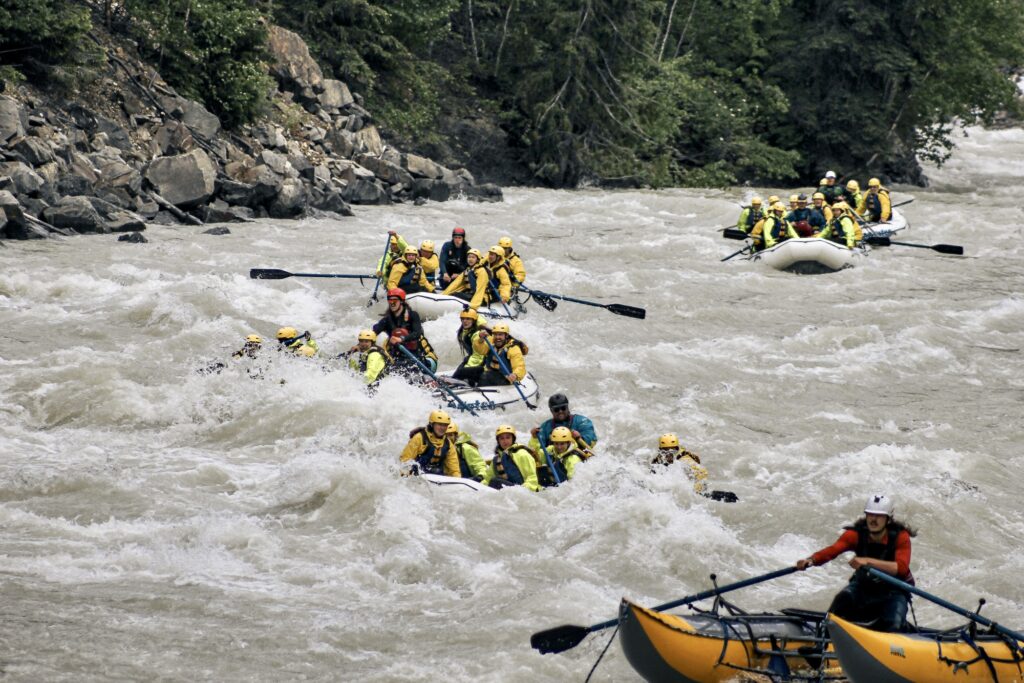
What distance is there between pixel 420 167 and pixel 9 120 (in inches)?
371

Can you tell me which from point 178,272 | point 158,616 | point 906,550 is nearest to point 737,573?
point 906,550

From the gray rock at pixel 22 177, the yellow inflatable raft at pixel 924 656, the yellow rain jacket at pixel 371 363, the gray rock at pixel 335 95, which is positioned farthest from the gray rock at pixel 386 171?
the yellow inflatable raft at pixel 924 656

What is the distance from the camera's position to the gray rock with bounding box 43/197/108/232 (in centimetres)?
1941

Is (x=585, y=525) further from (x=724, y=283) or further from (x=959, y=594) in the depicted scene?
(x=724, y=283)

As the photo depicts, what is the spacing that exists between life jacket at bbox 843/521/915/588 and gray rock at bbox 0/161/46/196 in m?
15.4

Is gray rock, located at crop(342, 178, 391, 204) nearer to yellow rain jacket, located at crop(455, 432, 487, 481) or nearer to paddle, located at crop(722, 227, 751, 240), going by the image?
paddle, located at crop(722, 227, 751, 240)

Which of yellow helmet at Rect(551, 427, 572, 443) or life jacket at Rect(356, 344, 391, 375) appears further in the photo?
life jacket at Rect(356, 344, 391, 375)

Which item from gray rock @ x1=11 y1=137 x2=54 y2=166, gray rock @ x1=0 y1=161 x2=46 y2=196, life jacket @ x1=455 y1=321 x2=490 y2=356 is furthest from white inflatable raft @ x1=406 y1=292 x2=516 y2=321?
gray rock @ x1=11 y1=137 x2=54 y2=166

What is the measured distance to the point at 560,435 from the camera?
1098cm

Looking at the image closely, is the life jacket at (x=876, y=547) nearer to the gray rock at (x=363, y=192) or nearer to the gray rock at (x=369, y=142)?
the gray rock at (x=363, y=192)

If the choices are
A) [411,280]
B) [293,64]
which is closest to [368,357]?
[411,280]

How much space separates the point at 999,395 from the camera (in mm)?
14508

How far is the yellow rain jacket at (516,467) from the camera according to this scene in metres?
10.6

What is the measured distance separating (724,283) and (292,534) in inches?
472
